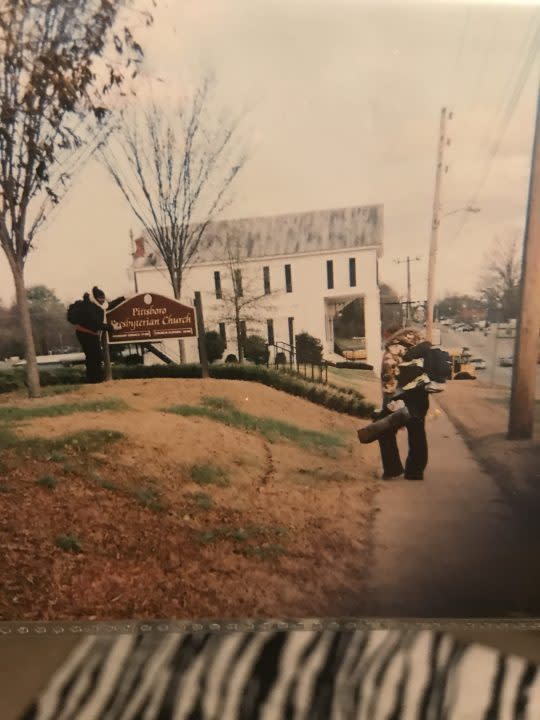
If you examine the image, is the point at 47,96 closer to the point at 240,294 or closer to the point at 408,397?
the point at 240,294

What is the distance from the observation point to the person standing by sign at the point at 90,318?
1505 millimetres

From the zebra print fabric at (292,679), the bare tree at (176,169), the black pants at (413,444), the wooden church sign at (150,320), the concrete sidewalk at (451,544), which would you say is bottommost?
the zebra print fabric at (292,679)

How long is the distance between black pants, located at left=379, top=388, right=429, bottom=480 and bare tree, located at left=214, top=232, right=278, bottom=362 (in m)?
0.48

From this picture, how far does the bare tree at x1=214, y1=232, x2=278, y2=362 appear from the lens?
1.47 meters

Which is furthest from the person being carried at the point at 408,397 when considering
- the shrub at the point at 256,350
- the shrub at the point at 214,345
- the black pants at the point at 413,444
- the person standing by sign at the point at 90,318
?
the person standing by sign at the point at 90,318

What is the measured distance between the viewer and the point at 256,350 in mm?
1497

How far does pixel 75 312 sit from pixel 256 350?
55 centimetres

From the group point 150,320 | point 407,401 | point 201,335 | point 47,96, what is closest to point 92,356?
point 150,320

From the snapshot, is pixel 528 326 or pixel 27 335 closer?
pixel 528 326

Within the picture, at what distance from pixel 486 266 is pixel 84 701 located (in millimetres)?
1728

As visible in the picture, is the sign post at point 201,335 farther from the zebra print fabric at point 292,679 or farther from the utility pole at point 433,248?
the zebra print fabric at point 292,679

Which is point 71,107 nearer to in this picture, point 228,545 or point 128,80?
point 128,80

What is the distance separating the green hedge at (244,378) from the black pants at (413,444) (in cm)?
11

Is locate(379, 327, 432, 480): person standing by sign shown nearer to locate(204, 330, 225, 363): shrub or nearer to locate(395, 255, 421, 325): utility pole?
locate(395, 255, 421, 325): utility pole
